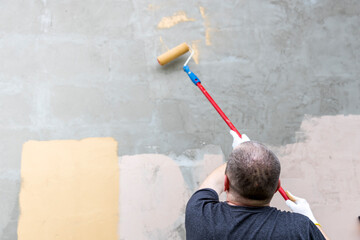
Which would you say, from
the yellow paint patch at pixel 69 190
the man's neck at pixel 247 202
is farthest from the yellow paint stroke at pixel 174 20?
the man's neck at pixel 247 202

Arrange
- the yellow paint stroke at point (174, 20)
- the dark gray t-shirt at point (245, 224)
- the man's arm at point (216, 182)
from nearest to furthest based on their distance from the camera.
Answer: the dark gray t-shirt at point (245, 224), the man's arm at point (216, 182), the yellow paint stroke at point (174, 20)

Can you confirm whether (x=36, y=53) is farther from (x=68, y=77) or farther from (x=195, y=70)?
(x=195, y=70)

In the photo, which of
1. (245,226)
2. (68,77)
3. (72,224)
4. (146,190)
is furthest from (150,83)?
(245,226)

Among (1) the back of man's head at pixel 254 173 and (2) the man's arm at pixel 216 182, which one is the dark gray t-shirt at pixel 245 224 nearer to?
(1) the back of man's head at pixel 254 173

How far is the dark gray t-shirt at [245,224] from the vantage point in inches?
39.4

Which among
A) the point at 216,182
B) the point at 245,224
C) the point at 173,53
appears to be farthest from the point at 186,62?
the point at 245,224

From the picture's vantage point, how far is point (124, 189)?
5.80 ft

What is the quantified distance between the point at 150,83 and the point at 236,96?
19.1 inches

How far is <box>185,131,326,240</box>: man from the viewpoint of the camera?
1.01 meters

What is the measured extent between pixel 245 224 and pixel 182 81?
1.01m

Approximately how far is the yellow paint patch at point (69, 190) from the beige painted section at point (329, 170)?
0.95 m

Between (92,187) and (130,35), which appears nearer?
(92,187)

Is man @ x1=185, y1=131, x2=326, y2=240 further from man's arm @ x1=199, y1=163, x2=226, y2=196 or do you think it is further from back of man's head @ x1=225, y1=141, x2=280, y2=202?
man's arm @ x1=199, y1=163, x2=226, y2=196

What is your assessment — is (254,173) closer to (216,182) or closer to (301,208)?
(216,182)
